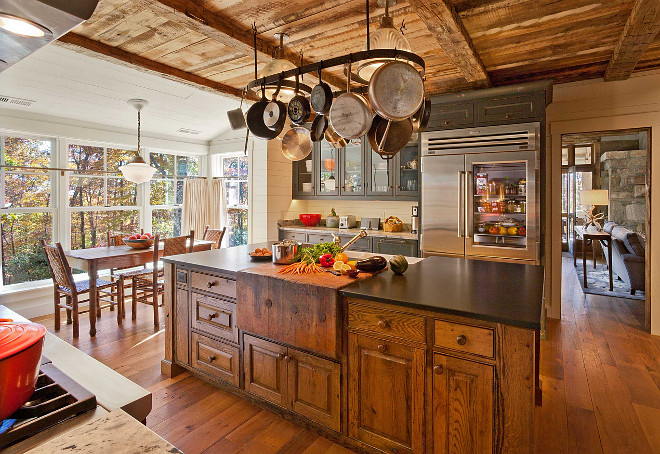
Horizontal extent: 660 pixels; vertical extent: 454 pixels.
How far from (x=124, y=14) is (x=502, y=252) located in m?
3.74

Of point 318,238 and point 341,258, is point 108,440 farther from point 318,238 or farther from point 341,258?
point 318,238

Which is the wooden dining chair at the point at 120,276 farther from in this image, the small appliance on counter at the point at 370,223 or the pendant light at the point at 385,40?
the pendant light at the point at 385,40

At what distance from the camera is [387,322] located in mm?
1788

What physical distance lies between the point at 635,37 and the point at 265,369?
11.1 ft

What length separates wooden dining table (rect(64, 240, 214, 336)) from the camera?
12.4 feet

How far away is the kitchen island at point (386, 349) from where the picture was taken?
5.06 feet

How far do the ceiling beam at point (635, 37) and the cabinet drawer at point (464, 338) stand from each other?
7.16 feet

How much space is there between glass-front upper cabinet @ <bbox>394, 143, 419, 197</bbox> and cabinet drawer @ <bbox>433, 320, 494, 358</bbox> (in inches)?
124

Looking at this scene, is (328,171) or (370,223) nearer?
(370,223)

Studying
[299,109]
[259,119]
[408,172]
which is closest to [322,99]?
[299,109]

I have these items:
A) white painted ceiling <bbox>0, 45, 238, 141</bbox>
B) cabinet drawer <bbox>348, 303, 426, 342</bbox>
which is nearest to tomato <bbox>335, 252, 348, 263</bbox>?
cabinet drawer <bbox>348, 303, 426, 342</bbox>

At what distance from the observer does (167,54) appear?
3.28 m

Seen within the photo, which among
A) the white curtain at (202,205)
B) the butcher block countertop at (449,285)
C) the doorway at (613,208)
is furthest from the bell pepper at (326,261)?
the white curtain at (202,205)

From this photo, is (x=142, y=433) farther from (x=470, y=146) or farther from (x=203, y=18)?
(x=470, y=146)
